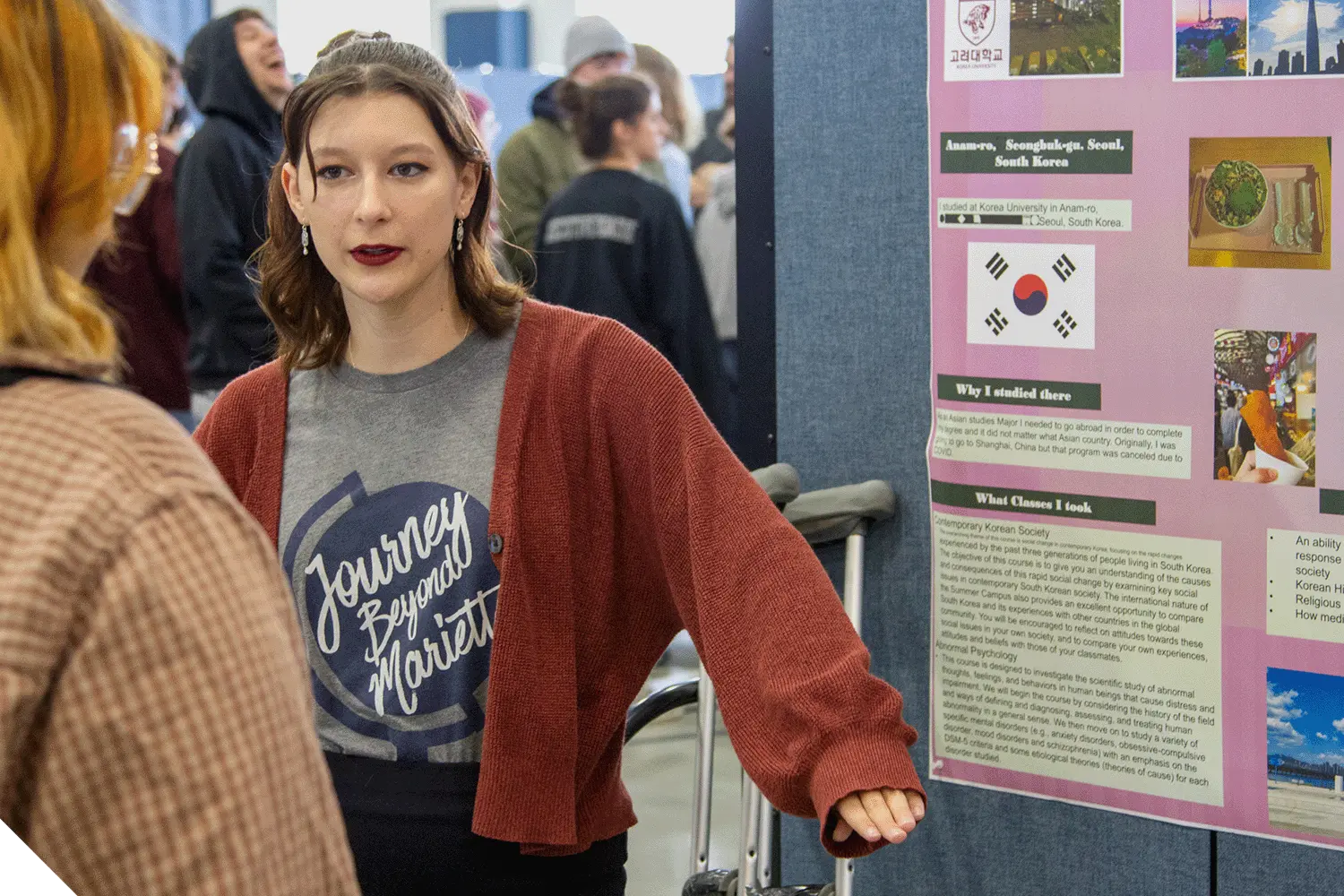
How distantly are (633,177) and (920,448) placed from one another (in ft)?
6.07

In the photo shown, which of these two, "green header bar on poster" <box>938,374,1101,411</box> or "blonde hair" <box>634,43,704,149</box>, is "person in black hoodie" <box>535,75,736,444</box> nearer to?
"blonde hair" <box>634,43,704,149</box>

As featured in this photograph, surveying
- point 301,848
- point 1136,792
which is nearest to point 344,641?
point 301,848

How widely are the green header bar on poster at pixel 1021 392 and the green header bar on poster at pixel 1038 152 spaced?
0.26 meters

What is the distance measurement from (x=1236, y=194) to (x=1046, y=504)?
0.44 metres

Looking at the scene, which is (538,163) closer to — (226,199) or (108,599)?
(226,199)

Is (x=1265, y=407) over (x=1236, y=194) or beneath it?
beneath

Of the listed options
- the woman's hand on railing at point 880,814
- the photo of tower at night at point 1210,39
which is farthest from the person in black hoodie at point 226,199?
the woman's hand on railing at point 880,814

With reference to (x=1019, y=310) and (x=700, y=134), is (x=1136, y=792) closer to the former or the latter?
(x=1019, y=310)

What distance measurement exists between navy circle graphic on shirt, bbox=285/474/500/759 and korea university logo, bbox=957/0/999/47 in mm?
932

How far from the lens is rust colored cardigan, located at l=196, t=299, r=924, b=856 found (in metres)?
1.40

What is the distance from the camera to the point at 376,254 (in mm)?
1478

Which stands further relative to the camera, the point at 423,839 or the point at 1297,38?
the point at 1297,38

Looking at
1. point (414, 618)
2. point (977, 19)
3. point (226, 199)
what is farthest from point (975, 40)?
point (226, 199)

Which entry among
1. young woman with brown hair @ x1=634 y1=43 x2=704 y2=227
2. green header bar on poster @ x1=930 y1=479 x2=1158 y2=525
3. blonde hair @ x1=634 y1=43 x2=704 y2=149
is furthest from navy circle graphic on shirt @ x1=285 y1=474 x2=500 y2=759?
blonde hair @ x1=634 y1=43 x2=704 y2=149
